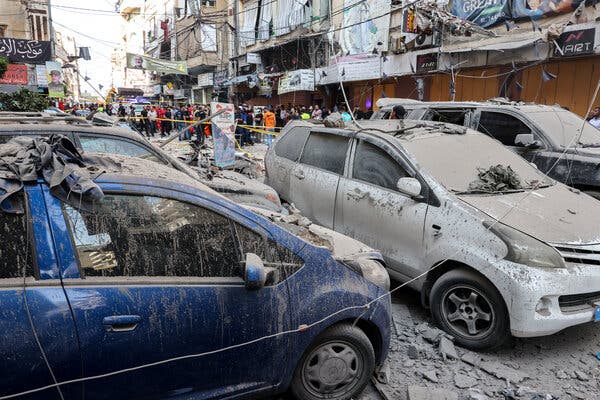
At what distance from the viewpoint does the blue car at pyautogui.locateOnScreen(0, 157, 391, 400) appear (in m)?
1.92

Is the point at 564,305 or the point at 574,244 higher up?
the point at 574,244

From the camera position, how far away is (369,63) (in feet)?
58.9

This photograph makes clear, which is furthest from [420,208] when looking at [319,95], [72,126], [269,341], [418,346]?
[319,95]

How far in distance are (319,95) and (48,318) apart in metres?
23.0

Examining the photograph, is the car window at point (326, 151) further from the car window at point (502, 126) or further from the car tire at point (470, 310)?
the car window at point (502, 126)

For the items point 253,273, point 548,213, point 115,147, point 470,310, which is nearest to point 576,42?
point 548,213

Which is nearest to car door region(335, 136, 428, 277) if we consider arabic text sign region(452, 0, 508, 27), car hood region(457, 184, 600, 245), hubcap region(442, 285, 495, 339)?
hubcap region(442, 285, 495, 339)

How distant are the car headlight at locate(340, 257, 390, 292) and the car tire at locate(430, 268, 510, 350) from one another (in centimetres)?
94

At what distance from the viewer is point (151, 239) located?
7.38 feet

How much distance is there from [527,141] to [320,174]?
3357 millimetres

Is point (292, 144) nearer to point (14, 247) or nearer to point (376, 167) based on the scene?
point (376, 167)

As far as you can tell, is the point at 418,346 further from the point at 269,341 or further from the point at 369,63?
the point at 369,63

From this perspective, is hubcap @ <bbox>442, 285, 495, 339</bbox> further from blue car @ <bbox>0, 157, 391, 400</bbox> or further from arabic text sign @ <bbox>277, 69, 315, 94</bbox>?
arabic text sign @ <bbox>277, 69, 315, 94</bbox>

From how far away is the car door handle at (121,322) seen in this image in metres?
2.02
